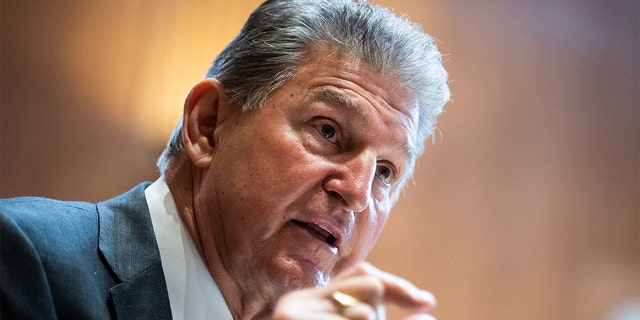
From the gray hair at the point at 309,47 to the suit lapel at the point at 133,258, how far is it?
236 mm

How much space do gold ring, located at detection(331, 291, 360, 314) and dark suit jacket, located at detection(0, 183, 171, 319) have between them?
1.63ft

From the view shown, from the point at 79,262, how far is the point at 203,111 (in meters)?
0.49

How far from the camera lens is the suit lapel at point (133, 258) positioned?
1.25 m

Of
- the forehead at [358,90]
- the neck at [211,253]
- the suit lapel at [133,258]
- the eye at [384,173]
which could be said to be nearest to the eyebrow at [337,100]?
the forehead at [358,90]

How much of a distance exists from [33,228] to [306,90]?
0.61 metres

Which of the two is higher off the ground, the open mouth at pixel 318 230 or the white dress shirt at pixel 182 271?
the open mouth at pixel 318 230

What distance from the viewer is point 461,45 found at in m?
2.82

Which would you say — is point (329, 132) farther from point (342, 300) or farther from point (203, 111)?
point (342, 300)

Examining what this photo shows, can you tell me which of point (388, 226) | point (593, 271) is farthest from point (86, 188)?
point (593, 271)

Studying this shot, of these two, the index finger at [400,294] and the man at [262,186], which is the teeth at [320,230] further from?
the index finger at [400,294]

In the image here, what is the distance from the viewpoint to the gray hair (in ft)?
5.06

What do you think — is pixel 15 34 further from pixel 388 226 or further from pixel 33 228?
pixel 388 226

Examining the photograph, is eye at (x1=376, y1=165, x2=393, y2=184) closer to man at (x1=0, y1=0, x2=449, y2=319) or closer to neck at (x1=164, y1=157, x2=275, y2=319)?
man at (x1=0, y1=0, x2=449, y2=319)

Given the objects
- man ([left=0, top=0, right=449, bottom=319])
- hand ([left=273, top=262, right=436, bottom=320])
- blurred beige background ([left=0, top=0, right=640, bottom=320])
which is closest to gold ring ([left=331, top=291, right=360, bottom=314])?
hand ([left=273, top=262, right=436, bottom=320])
